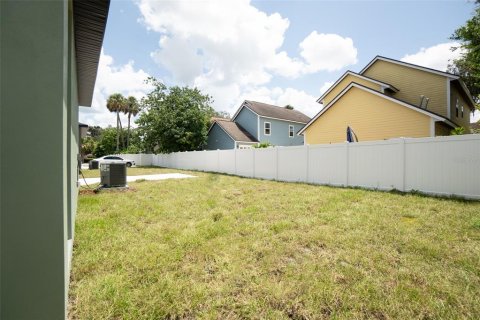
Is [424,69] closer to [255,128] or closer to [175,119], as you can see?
[255,128]

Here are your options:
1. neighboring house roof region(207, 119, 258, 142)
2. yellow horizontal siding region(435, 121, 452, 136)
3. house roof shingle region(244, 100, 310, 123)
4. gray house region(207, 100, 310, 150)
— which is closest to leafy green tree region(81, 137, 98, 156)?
gray house region(207, 100, 310, 150)

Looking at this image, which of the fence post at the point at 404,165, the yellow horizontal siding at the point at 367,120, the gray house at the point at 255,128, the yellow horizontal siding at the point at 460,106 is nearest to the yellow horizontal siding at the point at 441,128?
the yellow horizontal siding at the point at 367,120

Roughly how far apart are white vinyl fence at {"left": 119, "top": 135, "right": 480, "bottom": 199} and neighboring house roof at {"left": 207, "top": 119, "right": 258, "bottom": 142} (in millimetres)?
10350

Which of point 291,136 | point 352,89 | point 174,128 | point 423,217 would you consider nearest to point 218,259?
point 423,217

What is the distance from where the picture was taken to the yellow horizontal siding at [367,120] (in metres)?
13.2

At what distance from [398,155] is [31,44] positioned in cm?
999

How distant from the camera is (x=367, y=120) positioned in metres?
15.0

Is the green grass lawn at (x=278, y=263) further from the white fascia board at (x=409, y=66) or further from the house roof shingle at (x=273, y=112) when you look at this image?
the house roof shingle at (x=273, y=112)

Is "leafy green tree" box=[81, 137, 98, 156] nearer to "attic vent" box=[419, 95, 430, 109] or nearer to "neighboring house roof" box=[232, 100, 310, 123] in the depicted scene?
"neighboring house roof" box=[232, 100, 310, 123]

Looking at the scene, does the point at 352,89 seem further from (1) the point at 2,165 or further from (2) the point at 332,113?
(1) the point at 2,165

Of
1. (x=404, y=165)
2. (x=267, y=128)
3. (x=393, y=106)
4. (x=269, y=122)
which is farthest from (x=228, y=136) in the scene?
(x=404, y=165)

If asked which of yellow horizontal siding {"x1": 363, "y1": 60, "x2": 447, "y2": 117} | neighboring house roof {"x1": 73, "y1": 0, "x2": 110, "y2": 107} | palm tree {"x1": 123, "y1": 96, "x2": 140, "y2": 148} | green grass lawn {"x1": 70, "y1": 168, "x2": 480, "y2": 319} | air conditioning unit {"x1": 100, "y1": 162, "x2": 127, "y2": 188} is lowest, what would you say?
green grass lawn {"x1": 70, "y1": 168, "x2": 480, "y2": 319}

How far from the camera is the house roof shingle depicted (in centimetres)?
2686

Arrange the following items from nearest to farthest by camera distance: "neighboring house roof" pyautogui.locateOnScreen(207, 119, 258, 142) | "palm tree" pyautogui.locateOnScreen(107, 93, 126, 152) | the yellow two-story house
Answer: the yellow two-story house < "neighboring house roof" pyautogui.locateOnScreen(207, 119, 258, 142) < "palm tree" pyautogui.locateOnScreen(107, 93, 126, 152)
